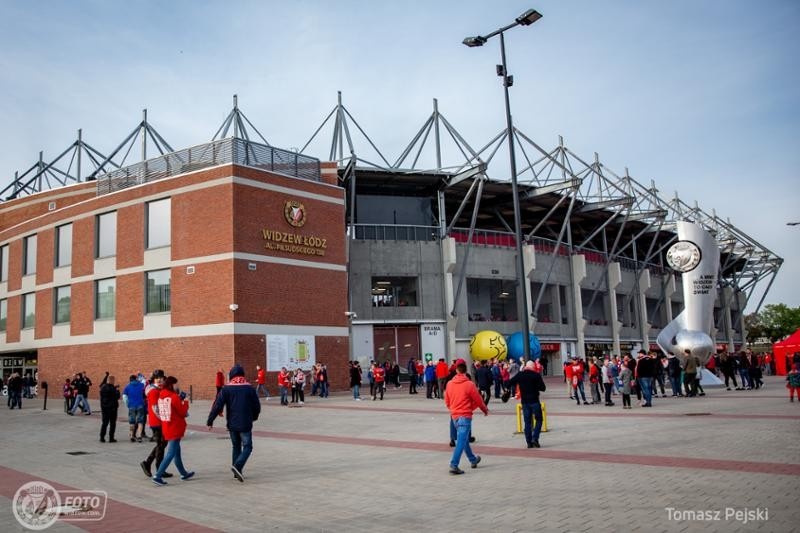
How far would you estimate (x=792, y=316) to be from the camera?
11200 cm

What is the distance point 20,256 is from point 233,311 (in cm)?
2016

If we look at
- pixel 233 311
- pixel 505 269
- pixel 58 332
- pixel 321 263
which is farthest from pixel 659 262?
pixel 58 332

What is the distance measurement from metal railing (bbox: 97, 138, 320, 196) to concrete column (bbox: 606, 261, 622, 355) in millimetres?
32466

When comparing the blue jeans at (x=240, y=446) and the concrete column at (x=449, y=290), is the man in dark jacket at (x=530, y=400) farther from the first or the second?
the concrete column at (x=449, y=290)

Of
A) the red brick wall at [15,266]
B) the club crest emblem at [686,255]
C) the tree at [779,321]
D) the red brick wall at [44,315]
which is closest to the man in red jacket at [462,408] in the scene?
the club crest emblem at [686,255]

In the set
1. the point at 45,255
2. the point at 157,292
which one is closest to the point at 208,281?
the point at 157,292

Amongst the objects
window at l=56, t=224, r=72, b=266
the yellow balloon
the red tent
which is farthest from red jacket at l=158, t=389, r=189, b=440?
the red tent

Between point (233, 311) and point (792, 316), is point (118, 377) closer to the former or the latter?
point (233, 311)

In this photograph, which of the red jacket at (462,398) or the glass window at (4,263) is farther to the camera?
the glass window at (4,263)

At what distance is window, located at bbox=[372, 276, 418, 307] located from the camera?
1713 inches

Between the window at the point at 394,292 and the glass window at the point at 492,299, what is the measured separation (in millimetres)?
6329

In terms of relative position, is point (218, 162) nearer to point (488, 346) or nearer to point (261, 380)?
point (261, 380)

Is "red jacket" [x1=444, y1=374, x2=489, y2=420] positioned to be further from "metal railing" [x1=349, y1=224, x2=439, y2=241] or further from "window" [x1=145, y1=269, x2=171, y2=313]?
"metal railing" [x1=349, y1=224, x2=439, y2=241]

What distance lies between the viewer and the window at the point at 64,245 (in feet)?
123
